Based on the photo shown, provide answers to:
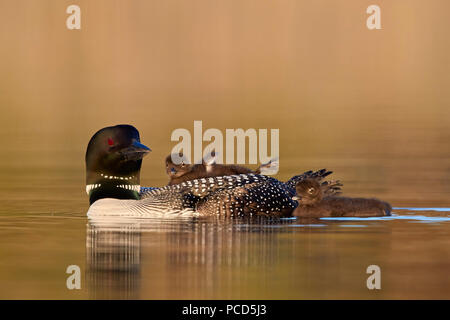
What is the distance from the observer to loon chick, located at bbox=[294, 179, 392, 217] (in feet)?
39.5

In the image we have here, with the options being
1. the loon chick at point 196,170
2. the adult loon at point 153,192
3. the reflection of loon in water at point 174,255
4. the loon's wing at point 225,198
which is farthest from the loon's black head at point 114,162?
the loon chick at point 196,170

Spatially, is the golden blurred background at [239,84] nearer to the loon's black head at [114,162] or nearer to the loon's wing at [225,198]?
the loon's black head at [114,162]

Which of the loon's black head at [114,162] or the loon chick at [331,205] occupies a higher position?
the loon's black head at [114,162]

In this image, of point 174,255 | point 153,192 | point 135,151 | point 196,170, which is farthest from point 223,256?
point 196,170

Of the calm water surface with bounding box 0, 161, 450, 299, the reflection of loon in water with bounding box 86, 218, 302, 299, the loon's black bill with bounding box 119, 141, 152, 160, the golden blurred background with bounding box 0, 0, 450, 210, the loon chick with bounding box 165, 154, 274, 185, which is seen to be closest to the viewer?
the calm water surface with bounding box 0, 161, 450, 299

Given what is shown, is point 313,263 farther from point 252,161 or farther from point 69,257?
point 252,161

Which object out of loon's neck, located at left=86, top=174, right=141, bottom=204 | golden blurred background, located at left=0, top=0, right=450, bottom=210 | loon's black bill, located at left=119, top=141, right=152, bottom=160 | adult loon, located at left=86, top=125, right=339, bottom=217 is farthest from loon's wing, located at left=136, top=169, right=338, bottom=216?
golden blurred background, located at left=0, top=0, right=450, bottom=210

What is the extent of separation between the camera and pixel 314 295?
27.4 ft

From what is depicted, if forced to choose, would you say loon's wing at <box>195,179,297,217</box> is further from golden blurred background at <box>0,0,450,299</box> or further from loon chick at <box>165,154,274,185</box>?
loon chick at <box>165,154,274,185</box>

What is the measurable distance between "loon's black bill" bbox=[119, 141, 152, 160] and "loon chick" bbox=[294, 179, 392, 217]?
1.50 m

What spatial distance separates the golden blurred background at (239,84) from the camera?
56.6ft

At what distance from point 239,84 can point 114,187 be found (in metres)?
19.3

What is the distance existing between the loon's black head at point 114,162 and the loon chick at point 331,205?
1.55 meters

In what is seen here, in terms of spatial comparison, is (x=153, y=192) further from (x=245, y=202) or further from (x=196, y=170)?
(x=196, y=170)
